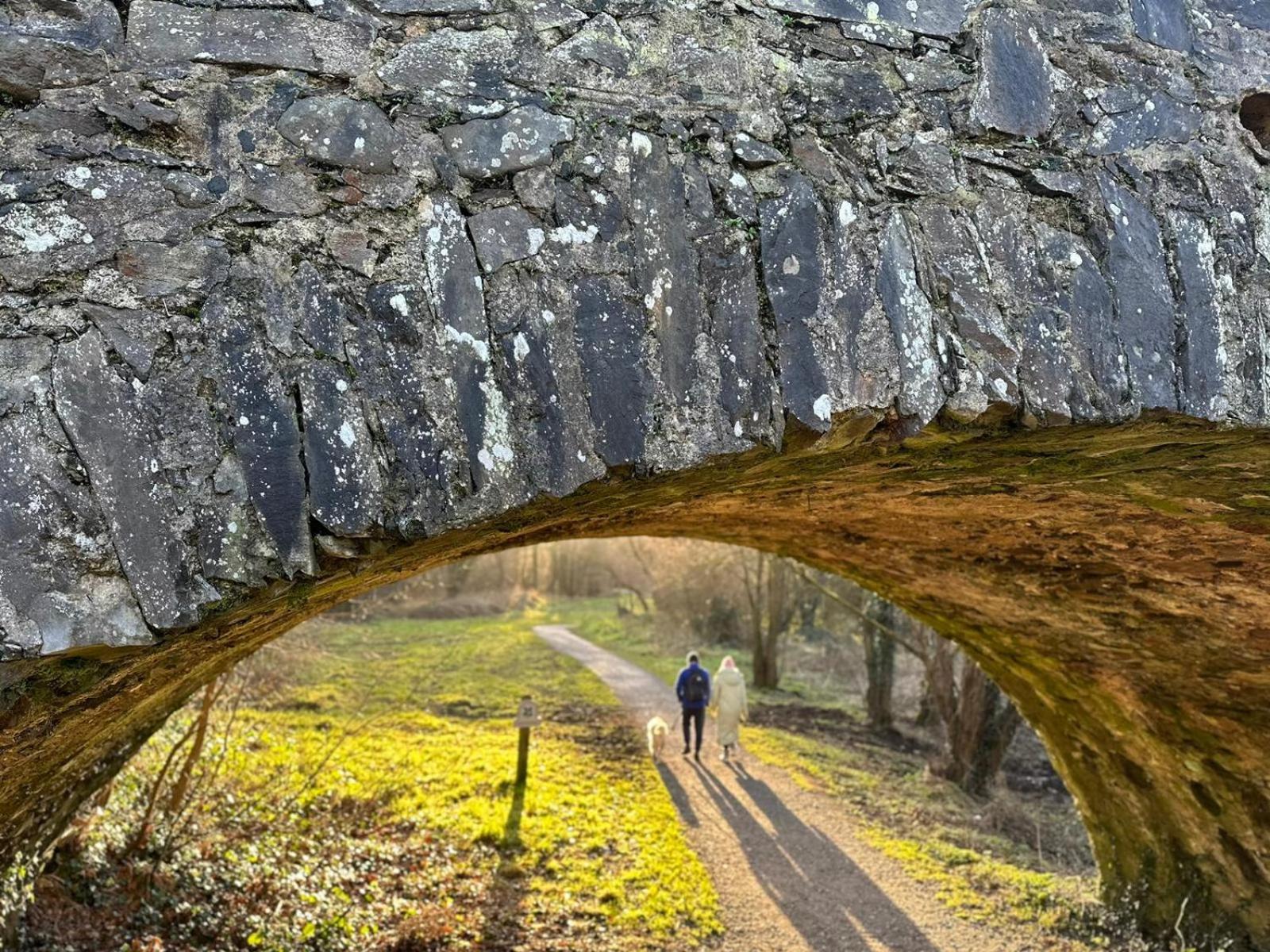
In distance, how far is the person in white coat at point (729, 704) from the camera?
34.6 feet

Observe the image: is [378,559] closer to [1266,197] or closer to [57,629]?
[57,629]

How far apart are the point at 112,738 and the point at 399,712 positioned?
8.19 metres

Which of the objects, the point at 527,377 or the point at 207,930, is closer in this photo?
the point at 527,377

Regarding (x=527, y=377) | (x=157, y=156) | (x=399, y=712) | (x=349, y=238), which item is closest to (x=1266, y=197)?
(x=527, y=377)

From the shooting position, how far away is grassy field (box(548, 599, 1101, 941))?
6746 millimetres

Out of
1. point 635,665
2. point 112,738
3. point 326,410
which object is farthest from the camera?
point 635,665

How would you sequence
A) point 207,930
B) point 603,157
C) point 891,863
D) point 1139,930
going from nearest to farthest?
point 603,157, point 207,930, point 1139,930, point 891,863

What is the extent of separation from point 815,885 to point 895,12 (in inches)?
262

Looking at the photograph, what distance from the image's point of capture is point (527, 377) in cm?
205

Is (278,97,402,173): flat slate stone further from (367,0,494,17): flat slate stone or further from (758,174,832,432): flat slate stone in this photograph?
(758,174,832,432): flat slate stone

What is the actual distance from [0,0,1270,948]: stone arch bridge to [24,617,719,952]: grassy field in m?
2.67

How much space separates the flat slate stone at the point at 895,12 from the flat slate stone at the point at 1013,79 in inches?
3.8

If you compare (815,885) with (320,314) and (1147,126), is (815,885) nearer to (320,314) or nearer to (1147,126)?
(1147,126)

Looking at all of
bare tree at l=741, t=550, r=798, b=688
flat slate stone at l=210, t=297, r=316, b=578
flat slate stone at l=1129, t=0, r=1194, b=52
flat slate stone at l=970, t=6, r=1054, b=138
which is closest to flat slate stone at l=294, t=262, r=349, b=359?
flat slate stone at l=210, t=297, r=316, b=578
